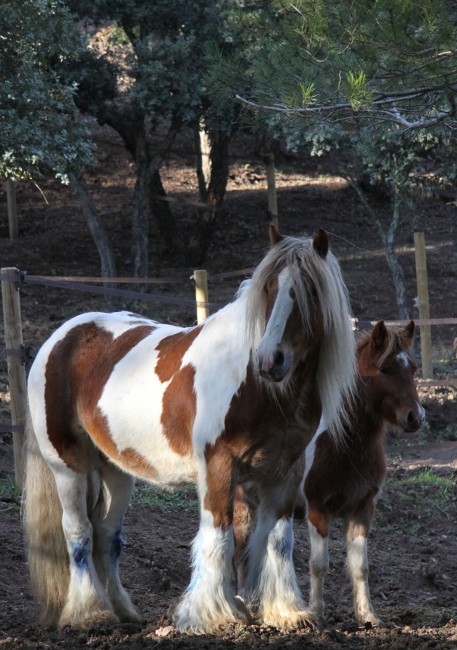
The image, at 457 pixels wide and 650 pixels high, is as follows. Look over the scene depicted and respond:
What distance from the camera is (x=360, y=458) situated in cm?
508

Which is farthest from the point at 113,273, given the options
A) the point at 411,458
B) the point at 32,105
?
the point at 411,458

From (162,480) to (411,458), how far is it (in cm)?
529

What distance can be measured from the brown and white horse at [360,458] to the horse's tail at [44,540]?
1284 millimetres

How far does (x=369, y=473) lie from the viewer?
505 centimetres

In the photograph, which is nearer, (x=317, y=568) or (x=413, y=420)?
(x=317, y=568)

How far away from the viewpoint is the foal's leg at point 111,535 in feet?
15.6

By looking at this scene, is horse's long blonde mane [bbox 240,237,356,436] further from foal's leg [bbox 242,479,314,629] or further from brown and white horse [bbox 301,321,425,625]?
brown and white horse [bbox 301,321,425,625]

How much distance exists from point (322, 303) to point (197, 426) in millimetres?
759

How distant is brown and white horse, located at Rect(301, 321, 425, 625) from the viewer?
4.91 meters

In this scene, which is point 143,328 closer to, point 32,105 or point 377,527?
point 377,527

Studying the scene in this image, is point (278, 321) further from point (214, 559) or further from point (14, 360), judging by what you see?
point (14, 360)

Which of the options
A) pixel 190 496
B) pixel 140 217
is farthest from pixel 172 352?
pixel 140 217

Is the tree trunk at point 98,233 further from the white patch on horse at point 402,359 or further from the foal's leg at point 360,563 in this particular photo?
the foal's leg at point 360,563

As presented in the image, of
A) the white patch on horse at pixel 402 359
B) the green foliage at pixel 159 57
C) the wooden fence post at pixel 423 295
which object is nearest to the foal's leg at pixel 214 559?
the white patch on horse at pixel 402 359
